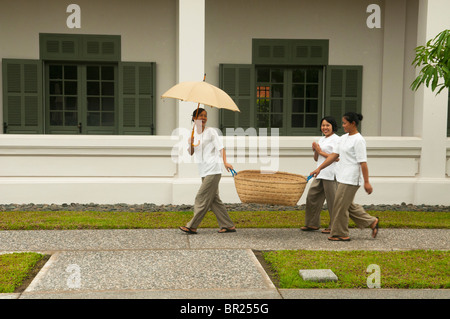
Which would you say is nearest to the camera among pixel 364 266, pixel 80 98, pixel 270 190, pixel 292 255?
pixel 364 266

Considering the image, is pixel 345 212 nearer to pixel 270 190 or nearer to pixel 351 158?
pixel 351 158

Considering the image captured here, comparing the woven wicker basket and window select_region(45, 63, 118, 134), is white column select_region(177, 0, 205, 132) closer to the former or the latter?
window select_region(45, 63, 118, 134)

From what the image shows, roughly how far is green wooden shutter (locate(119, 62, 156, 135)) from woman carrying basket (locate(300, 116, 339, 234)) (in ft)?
15.9

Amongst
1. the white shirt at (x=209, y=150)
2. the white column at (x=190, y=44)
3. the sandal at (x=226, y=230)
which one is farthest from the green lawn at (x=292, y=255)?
the white column at (x=190, y=44)

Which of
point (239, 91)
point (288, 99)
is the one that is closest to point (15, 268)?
point (239, 91)

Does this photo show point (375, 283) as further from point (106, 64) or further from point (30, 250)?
point (106, 64)

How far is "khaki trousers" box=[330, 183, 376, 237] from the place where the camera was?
6.59m

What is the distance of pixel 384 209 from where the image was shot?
944 centimetres

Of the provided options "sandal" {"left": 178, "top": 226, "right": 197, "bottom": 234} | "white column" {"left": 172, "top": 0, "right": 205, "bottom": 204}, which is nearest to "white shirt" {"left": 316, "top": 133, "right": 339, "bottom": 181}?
"sandal" {"left": 178, "top": 226, "right": 197, "bottom": 234}

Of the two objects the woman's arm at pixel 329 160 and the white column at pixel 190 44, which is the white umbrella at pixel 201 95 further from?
the white column at pixel 190 44

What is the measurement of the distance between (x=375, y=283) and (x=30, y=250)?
3.76 m

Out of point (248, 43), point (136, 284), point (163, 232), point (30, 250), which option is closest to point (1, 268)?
point (30, 250)

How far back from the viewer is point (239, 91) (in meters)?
11.1

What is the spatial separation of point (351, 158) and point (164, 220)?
3006 millimetres
